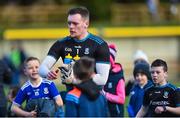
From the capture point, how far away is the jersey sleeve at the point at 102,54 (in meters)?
9.10

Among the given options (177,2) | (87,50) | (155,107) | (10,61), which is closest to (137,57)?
(155,107)

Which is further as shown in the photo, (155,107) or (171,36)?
(171,36)

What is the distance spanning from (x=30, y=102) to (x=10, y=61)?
19.9 m

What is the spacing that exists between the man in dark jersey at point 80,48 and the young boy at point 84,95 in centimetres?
100

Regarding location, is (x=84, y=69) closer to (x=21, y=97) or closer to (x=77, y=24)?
(x=77, y=24)

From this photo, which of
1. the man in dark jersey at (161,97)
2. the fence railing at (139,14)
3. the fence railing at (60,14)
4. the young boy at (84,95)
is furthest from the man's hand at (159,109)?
the fence railing at (60,14)

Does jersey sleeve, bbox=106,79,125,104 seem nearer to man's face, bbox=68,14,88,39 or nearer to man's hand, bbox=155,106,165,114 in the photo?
man's hand, bbox=155,106,165,114

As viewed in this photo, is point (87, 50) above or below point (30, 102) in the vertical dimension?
above

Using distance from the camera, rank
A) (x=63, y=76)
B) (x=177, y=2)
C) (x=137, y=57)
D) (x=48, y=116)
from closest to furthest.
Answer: (x=63, y=76) → (x=48, y=116) → (x=137, y=57) → (x=177, y=2)

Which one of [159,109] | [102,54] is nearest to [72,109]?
[102,54]

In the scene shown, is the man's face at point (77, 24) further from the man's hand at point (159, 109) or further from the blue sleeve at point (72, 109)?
the man's hand at point (159, 109)

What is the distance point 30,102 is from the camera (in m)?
10.4

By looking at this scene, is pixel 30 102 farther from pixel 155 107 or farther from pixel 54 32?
pixel 54 32

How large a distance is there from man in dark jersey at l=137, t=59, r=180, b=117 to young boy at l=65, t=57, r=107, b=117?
241cm
